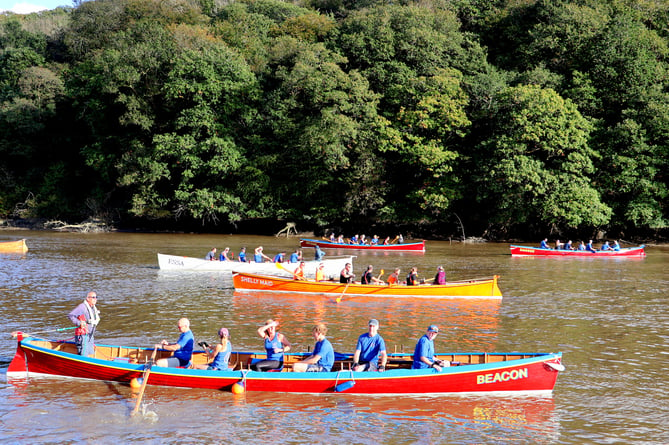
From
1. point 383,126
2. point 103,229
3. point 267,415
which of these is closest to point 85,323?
point 267,415

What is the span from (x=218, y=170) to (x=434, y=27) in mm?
26046

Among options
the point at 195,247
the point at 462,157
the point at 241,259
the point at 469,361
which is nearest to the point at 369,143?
the point at 462,157

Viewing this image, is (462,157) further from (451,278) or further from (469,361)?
(469,361)

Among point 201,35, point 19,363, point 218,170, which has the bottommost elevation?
point 19,363

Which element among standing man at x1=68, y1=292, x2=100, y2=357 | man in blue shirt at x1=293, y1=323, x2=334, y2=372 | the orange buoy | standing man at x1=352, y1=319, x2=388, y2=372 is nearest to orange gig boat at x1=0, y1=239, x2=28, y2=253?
standing man at x1=68, y1=292, x2=100, y2=357

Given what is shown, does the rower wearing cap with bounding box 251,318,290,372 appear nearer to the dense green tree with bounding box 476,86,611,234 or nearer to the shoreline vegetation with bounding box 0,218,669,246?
the dense green tree with bounding box 476,86,611,234

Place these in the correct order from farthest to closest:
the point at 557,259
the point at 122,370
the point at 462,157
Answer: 1. the point at 462,157
2. the point at 557,259
3. the point at 122,370

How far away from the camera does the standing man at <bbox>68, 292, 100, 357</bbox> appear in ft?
47.9

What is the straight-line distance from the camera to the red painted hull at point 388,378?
13.7 meters

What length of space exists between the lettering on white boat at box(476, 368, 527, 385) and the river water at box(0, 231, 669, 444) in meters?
0.48

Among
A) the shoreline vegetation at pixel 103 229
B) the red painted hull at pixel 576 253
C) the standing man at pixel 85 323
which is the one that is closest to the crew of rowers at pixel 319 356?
the standing man at pixel 85 323

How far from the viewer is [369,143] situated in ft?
184

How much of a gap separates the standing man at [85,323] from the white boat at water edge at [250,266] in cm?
1602

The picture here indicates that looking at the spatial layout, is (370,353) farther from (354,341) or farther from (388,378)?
(354,341)
